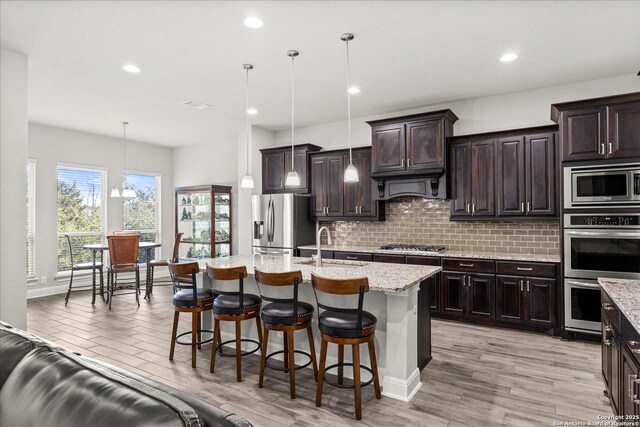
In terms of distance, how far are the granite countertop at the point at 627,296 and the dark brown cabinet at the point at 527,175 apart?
1.93m

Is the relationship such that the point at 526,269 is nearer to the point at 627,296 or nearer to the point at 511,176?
the point at 511,176

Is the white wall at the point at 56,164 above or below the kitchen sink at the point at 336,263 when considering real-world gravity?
above

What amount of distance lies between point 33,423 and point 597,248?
A: 180 inches

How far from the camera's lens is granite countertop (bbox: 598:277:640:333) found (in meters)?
1.75

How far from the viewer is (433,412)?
2.55 metres

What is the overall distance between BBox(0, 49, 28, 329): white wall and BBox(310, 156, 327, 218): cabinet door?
374cm

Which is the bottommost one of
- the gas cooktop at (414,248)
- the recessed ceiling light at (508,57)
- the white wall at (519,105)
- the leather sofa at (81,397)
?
the leather sofa at (81,397)

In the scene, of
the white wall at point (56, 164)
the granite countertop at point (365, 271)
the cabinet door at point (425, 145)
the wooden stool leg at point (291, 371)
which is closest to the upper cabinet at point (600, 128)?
the cabinet door at point (425, 145)

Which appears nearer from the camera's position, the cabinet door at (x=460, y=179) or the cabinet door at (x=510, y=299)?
the cabinet door at (x=510, y=299)

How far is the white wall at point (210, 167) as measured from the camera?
749 centimetres

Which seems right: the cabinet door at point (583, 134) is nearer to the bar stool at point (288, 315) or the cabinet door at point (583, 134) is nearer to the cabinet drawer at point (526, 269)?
the cabinet drawer at point (526, 269)

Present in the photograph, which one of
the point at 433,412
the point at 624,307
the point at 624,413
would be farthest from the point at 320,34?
the point at 624,413

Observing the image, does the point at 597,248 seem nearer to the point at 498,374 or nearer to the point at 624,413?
the point at 498,374

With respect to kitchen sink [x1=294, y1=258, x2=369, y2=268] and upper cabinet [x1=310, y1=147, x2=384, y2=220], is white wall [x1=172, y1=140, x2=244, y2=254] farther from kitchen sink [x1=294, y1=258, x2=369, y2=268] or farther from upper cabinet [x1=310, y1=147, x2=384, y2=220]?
kitchen sink [x1=294, y1=258, x2=369, y2=268]
